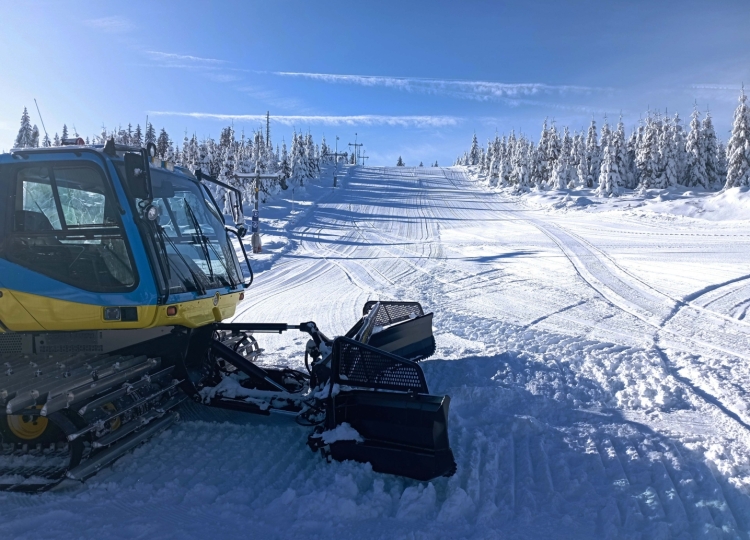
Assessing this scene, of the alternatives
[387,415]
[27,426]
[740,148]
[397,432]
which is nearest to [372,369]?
[387,415]

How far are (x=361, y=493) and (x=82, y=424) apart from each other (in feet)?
7.57

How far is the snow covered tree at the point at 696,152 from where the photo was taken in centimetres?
5703

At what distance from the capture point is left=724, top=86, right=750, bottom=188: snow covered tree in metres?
47.8

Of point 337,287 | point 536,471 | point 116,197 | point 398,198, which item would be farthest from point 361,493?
point 398,198

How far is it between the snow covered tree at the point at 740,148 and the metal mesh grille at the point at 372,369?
56968mm

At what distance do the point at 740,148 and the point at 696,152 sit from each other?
9.63 m

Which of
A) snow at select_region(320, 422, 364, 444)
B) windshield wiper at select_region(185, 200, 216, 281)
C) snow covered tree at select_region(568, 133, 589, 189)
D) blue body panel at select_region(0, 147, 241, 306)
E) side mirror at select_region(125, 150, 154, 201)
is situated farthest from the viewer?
snow covered tree at select_region(568, 133, 589, 189)

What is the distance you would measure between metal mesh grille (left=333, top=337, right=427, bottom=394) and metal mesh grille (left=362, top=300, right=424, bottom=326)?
2.46 m

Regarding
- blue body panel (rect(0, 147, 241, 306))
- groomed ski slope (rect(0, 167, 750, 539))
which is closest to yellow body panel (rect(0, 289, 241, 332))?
blue body panel (rect(0, 147, 241, 306))

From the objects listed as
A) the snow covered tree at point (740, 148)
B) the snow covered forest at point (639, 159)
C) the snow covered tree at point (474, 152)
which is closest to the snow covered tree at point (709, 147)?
the snow covered forest at point (639, 159)

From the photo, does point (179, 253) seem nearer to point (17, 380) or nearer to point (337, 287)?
point (17, 380)

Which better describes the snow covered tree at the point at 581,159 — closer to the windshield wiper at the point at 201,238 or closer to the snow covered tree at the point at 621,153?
the snow covered tree at the point at 621,153

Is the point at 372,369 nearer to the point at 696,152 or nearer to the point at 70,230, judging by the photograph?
the point at 70,230

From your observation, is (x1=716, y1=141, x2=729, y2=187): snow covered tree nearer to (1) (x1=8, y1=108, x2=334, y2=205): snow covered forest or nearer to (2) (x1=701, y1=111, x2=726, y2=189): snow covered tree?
(2) (x1=701, y1=111, x2=726, y2=189): snow covered tree
